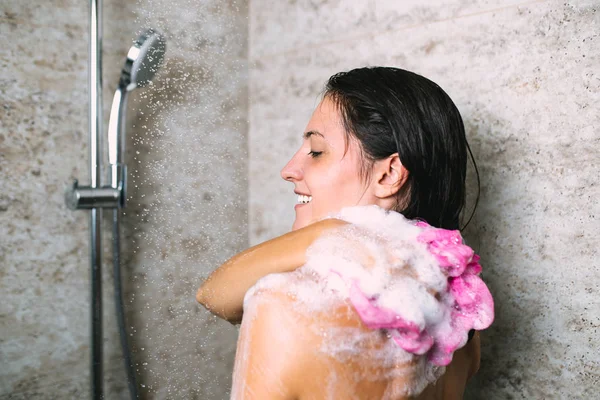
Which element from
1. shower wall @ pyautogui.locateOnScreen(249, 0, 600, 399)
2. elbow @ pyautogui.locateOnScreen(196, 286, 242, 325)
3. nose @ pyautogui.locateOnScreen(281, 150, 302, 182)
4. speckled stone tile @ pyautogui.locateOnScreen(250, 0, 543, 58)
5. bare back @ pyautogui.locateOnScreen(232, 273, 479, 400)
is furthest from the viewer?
speckled stone tile @ pyautogui.locateOnScreen(250, 0, 543, 58)

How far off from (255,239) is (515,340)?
0.80 m

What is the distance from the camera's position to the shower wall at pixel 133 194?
1.16 meters

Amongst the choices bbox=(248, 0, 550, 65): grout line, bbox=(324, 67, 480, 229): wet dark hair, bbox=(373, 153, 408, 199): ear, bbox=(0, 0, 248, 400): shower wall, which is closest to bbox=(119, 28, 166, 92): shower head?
bbox=(0, 0, 248, 400): shower wall

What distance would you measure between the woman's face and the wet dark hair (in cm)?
2

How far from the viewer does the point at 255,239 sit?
5.32ft

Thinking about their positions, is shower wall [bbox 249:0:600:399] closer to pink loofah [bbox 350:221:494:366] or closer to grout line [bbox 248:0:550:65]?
grout line [bbox 248:0:550:65]

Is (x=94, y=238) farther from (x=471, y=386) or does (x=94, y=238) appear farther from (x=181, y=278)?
(x=471, y=386)

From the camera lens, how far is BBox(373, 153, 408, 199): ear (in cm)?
78

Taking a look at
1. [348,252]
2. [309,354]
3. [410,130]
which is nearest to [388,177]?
[410,130]

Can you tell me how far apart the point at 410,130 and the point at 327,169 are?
13 centimetres

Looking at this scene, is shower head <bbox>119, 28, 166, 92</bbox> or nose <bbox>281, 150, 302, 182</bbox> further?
shower head <bbox>119, 28, 166, 92</bbox>

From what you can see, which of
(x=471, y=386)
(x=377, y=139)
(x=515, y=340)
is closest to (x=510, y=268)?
(x=515, y=340)

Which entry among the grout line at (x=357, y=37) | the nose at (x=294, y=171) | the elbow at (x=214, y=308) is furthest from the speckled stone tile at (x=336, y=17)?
the elbow at (x=214, y=308)

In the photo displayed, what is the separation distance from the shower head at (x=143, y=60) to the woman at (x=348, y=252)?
486 mm
